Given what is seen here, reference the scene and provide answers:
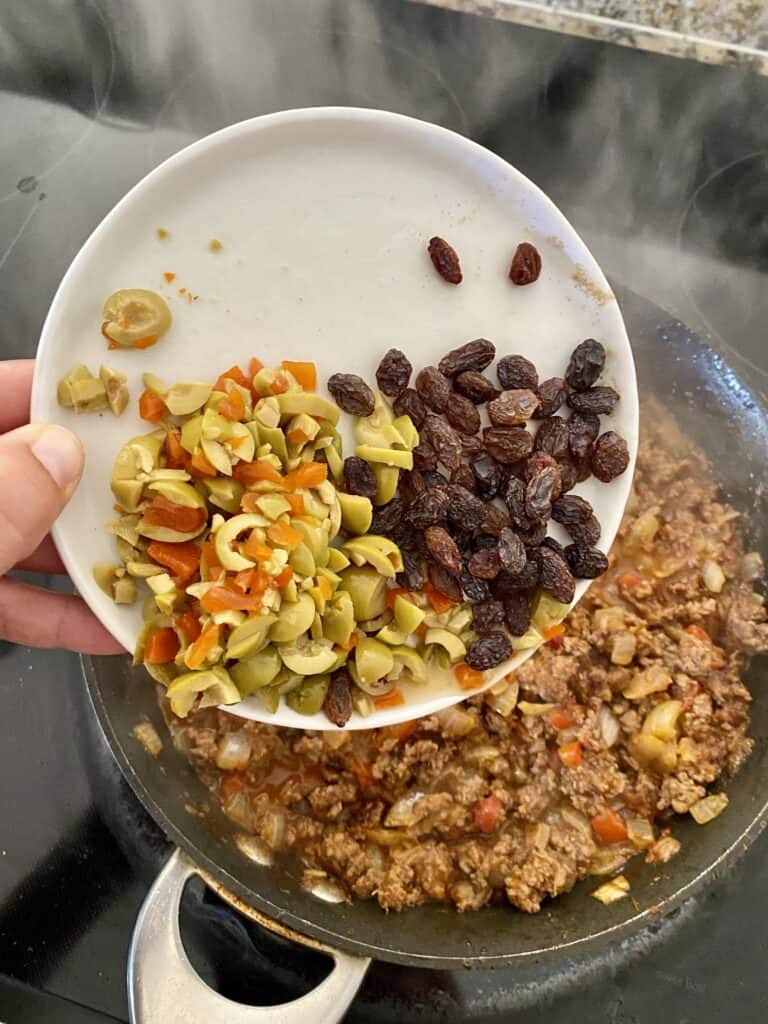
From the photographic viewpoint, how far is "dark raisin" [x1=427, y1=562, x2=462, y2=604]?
1.99 metres

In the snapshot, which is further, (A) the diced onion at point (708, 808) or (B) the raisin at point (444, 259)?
(A) the diced onion at point (708, 808)

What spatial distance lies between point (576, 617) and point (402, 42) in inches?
77.8

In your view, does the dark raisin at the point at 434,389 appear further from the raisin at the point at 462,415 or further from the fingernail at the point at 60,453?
the fingernail at the point at 60,453

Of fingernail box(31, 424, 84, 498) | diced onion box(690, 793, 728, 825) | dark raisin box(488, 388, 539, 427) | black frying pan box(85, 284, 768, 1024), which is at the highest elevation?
dark raisin box(488, 388, 539, 427)

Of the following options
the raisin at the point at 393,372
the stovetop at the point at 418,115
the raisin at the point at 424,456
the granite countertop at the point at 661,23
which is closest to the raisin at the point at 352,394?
the raisin at the point at 393,372

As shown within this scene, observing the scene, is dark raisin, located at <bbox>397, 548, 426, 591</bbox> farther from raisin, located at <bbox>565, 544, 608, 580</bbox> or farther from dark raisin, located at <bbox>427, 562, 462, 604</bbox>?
raisin, located at <bbox>565, 544, 608, 580</bbox>

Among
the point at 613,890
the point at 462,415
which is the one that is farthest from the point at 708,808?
the point at 462,415

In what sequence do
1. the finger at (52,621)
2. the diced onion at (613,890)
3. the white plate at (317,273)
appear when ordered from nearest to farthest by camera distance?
1. the white plate at (317,273)
2. the finger at (52,621)
3. the diced onion at (613,890)

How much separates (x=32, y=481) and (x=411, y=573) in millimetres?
839

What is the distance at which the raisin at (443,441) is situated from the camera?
6.51 ft

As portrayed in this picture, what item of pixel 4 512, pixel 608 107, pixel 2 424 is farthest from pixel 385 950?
pixel 608 107

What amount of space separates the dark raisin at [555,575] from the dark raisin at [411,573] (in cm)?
28

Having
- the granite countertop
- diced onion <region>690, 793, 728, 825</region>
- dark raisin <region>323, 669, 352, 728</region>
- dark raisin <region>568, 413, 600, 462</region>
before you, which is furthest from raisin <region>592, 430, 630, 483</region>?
the granite countertop

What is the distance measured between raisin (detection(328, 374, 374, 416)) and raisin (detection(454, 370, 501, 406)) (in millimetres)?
210
